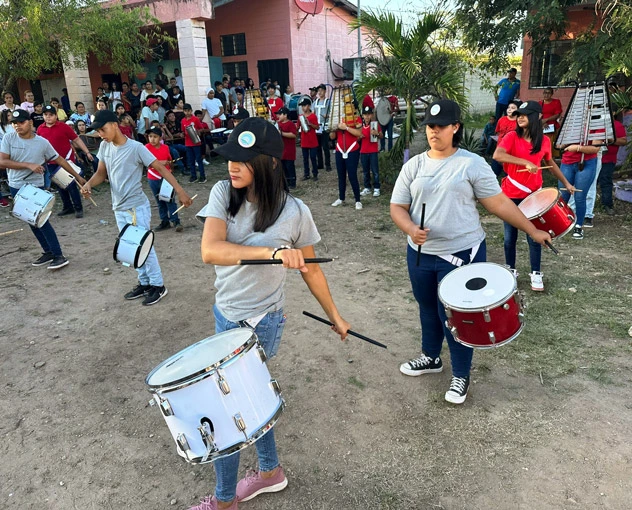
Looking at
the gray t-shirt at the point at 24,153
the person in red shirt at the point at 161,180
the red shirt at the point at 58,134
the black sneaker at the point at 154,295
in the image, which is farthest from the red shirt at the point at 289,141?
the black sneaker at the point at 154,295

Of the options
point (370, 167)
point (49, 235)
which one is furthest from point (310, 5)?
point (49, 235)

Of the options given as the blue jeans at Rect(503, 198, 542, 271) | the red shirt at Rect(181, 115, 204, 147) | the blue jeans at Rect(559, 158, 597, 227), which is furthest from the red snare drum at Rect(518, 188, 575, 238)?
the red shirt at Rect(181, 115, 204, 147)

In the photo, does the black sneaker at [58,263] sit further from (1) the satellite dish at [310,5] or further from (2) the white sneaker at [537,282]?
(1) the satellite dish at [310,5]

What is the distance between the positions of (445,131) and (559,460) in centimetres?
216

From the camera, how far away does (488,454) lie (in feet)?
9.61

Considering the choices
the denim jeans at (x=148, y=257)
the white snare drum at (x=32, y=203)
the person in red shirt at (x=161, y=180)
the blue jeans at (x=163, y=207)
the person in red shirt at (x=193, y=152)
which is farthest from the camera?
the person in red shirt at (x=193, y=152)

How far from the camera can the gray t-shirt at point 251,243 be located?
2266mm

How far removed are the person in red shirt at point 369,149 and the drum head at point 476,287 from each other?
615 centimetres

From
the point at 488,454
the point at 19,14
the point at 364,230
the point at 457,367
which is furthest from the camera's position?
the point at 19,14

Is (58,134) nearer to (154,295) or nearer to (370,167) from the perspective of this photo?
(154,295)

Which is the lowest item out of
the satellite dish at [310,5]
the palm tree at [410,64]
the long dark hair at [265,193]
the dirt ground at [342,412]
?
the dirt ground at [342,412]

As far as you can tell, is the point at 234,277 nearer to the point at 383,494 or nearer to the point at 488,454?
the point at 383,494

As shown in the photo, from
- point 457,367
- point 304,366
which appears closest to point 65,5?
point 304,366

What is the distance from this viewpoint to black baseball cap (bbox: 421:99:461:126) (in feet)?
9.80
